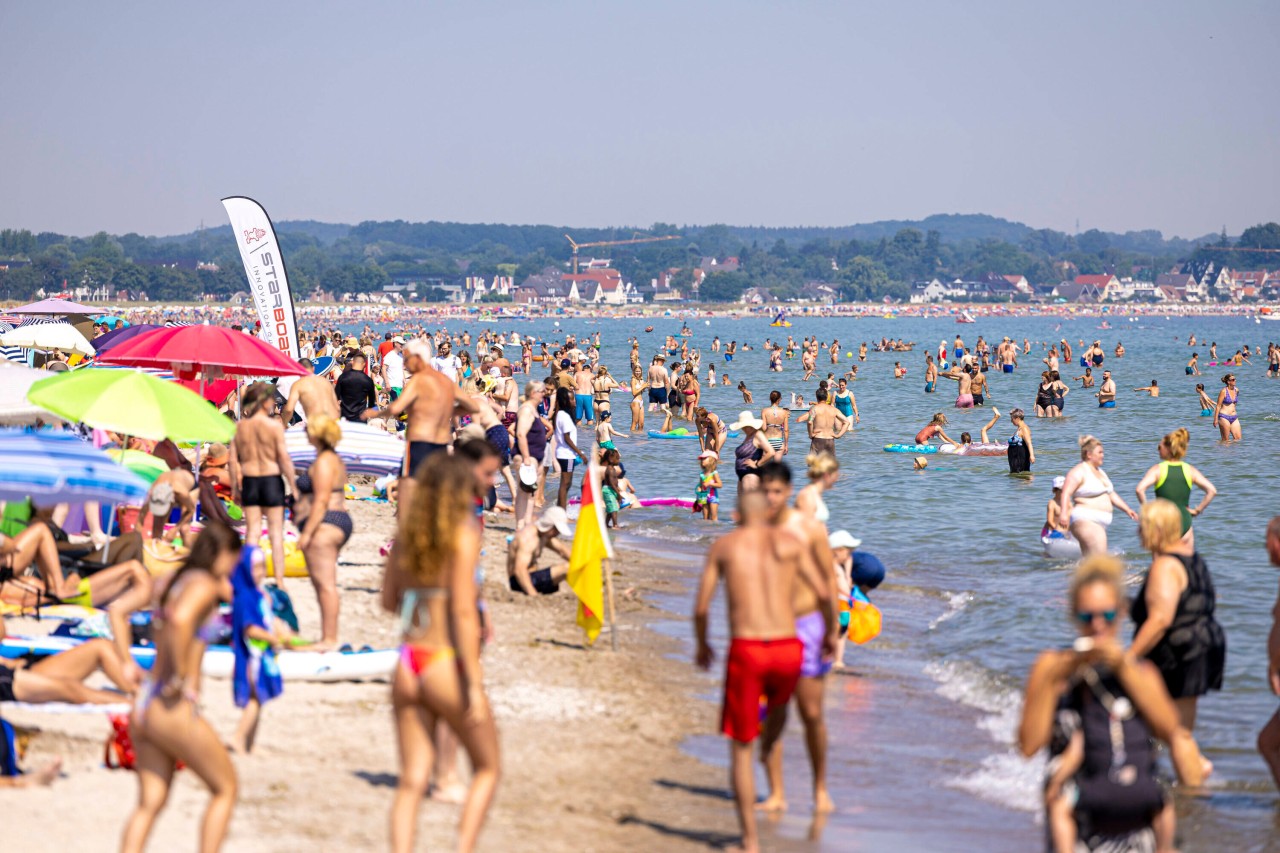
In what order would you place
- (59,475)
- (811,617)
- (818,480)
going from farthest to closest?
(818,480) < (59,475) < (811,617)

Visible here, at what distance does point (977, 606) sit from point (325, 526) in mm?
6366

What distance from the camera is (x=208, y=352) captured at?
11.4 metres

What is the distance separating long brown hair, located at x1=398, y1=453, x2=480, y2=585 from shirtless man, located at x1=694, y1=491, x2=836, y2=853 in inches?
47.2

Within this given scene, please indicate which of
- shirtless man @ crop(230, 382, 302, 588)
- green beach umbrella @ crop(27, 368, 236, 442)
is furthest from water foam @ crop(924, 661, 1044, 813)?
green beach umbrella @ crop(27, 368, 236, 442)

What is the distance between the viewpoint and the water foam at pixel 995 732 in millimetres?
6895

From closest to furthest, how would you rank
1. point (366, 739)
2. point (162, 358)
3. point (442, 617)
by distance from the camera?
point (442, 617) → point (366, 739) → point (162, 358)

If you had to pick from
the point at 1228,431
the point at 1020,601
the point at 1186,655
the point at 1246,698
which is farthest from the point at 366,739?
the point at 1228,431

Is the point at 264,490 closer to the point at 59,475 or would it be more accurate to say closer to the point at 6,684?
the point at 59,475

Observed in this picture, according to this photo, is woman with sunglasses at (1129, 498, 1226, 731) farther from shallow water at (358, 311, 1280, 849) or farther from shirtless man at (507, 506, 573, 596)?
shirtless man at (507, 506, 573, 596)

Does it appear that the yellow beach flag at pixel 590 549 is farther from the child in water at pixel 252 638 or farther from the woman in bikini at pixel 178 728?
the woman in bikini at pixel 178 728

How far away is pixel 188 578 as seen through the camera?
4.60 metres

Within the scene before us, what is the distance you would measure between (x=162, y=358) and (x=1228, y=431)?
23.3m

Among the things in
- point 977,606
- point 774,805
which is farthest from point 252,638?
point 977,606

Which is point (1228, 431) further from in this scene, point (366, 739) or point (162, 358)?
point (366, 739)
